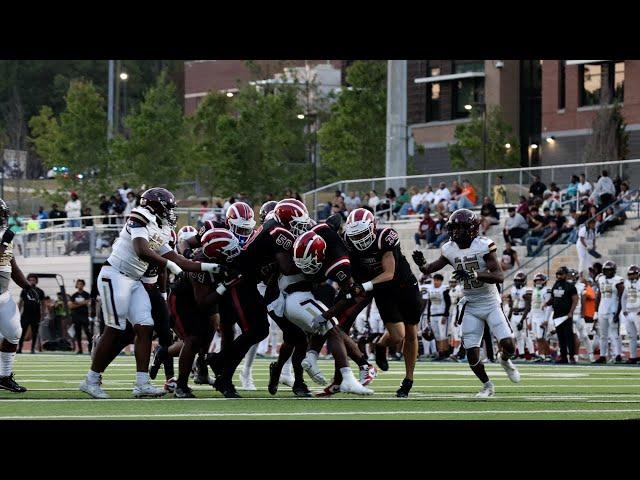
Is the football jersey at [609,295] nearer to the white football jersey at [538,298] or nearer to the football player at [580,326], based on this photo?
the football player at [580,326]

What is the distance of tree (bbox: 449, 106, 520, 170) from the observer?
178 feet

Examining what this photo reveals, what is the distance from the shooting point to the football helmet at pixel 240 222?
535 inches

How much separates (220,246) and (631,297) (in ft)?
38.7

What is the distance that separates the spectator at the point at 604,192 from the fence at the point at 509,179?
817 mm

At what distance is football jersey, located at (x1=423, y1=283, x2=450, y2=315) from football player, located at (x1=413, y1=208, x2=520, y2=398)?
11520 mm

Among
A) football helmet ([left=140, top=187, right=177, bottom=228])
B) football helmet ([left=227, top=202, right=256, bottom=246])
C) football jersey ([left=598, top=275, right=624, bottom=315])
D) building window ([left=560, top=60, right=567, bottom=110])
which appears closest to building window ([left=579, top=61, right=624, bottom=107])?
building window ([left=560, top=60, right=567, bottom=110])

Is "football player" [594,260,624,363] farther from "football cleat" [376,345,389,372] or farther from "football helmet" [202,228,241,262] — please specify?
"football helmet" [202,228,241,262]

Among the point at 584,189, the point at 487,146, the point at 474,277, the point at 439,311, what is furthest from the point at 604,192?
the point at 487,146

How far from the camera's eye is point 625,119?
48.7 meters

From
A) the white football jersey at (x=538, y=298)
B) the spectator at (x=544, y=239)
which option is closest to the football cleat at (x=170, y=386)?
the white football jersey at (x=538, y=298)

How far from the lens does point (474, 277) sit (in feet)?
43.7

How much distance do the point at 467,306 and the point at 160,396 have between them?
3110mm
